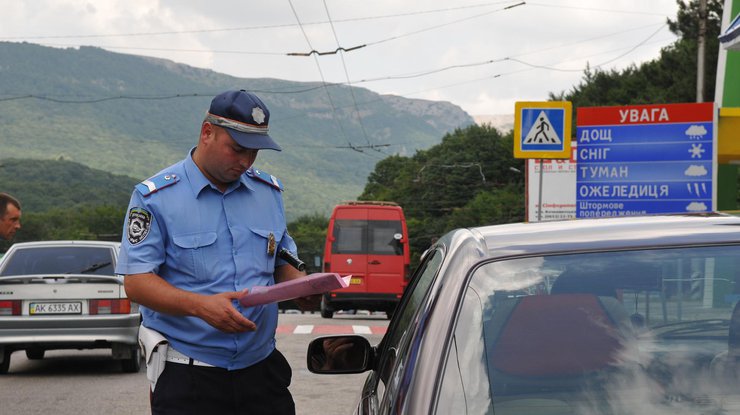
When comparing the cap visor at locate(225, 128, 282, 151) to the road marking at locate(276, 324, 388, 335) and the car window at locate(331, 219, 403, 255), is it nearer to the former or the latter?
the road marking at locate(276, 324, 388, 335)

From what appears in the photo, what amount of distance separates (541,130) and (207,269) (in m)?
14.1

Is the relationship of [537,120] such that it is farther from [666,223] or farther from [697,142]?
[666,223]

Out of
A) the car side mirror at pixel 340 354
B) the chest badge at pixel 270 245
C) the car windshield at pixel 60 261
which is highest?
the chest badge at pixel 270 245

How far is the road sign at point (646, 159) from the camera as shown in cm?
2023

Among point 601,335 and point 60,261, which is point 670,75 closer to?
point 60,261

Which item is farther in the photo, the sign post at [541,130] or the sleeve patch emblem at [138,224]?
the sign post at [541,130]

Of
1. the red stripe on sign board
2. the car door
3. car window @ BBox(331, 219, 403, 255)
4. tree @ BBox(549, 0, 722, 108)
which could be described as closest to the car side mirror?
the car door

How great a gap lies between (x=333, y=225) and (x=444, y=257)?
28816mm

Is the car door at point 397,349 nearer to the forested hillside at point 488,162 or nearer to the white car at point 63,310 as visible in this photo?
the white car at point 63,310

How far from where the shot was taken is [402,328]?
3.66m

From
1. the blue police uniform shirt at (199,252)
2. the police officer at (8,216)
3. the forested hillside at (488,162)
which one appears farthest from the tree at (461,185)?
the blue police uniform shirt at (199,252)

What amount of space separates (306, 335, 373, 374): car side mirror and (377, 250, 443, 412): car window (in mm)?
68

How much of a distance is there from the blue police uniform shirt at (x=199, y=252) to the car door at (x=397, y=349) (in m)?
0.41

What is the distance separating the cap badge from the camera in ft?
13.0
